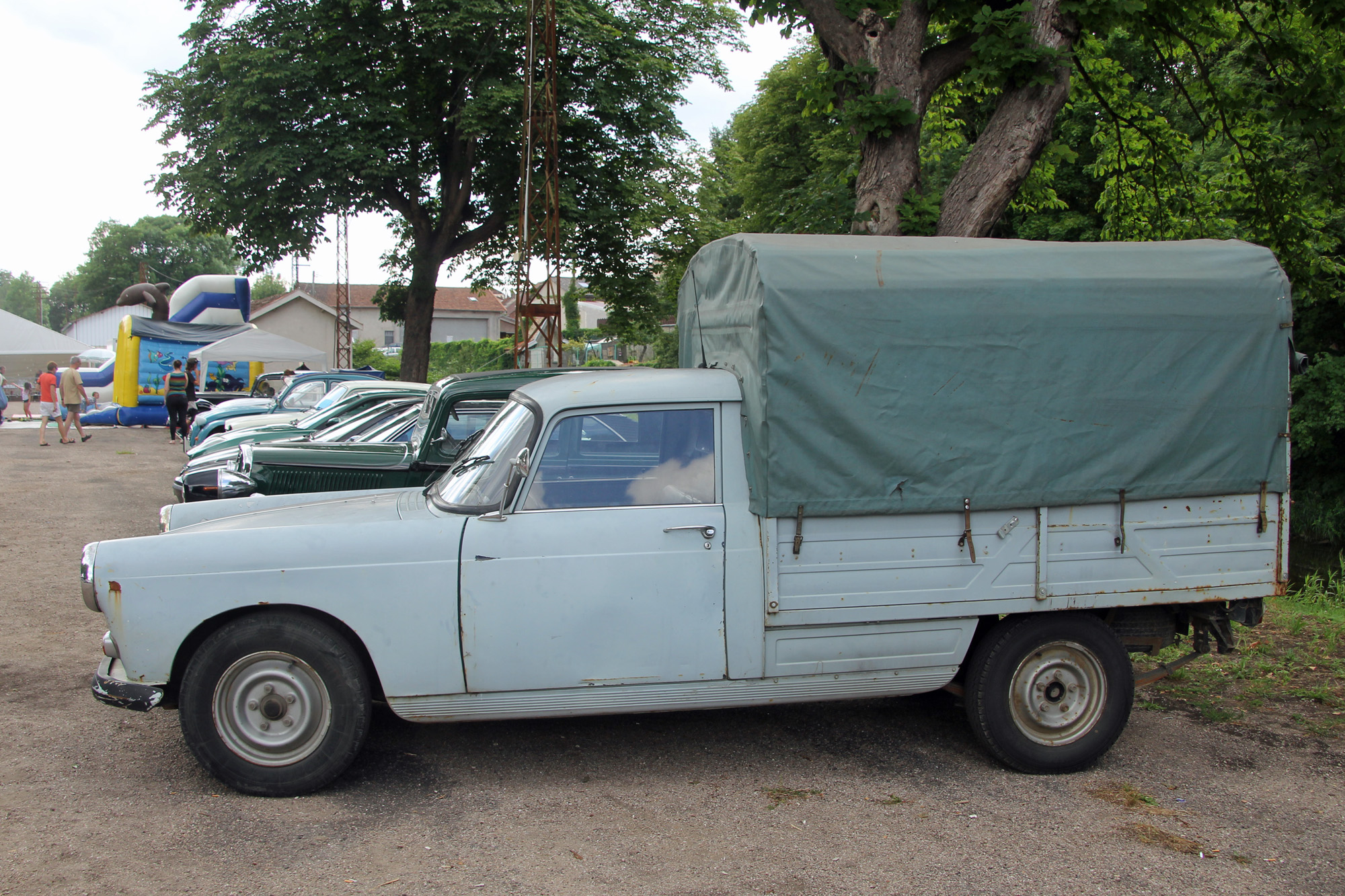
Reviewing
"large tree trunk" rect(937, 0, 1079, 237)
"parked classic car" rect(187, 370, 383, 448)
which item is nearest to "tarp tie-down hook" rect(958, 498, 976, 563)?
"large tree trunk" rect(937, 0, 1079, 237)

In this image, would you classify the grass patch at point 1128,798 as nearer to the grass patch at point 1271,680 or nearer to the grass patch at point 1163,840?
the grass patch at point 1163,840

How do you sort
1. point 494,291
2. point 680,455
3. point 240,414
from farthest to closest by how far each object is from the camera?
point 494,291, point 240,414, point 680,455

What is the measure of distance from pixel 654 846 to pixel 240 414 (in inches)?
607

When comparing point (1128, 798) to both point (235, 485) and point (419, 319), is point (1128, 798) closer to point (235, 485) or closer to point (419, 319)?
point (235, 485)

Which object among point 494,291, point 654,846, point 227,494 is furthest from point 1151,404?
point 494,291

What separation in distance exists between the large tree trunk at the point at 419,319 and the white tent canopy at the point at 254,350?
4.36 meters

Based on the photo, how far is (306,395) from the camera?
1836 centimetres

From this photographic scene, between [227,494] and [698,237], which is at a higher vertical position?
[698,237]

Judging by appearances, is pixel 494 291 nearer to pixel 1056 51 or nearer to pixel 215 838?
pixel 1056 51

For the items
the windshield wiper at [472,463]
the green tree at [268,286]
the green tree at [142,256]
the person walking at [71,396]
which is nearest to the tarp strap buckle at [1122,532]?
the windshield wiper at [472,463]

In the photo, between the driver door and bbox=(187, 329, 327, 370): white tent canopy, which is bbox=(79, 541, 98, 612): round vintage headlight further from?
bbox=(187, 329, 327, 370): white tent canopy

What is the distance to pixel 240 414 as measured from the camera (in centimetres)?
1714

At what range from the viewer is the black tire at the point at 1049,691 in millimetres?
4574

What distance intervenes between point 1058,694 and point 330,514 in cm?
353
